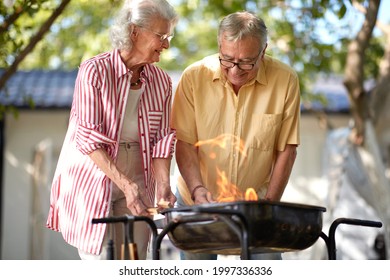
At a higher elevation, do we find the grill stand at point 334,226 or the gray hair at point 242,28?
the gray hair at point 242,28

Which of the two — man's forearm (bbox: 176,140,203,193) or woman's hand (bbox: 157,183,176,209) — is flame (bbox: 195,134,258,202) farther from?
woman's hand (bbox: 157,183,176,209)

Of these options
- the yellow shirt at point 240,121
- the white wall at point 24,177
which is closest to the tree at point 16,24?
the yellow shirt at point 240,121

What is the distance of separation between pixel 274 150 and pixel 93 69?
1005mm

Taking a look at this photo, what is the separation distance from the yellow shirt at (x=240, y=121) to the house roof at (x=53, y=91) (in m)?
9.47

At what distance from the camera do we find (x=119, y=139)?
4.12 metres

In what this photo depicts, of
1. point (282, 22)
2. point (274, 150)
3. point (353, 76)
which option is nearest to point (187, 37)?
point (282, 22)

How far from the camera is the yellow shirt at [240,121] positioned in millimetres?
4457

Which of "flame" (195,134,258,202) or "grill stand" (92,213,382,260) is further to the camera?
"flame" (195,134,258,202)

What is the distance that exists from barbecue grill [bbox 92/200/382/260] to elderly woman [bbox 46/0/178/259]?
0.25 m

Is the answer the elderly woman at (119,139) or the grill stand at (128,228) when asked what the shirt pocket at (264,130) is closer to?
the elderly woman at (119,139)

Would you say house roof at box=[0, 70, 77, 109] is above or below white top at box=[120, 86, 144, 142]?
above

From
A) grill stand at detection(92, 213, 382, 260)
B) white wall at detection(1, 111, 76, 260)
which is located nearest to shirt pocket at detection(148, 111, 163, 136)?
grill stand at detection(92, 213, 382, 260)

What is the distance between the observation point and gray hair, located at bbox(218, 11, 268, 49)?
4.15 m

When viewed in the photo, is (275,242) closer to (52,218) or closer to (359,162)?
(52,218)
